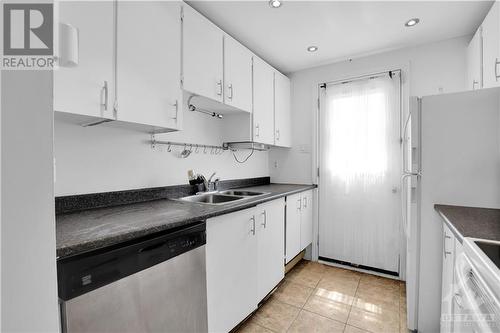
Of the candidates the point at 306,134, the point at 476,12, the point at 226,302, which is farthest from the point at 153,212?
the point at 476,12

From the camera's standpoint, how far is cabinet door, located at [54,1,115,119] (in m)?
1.02

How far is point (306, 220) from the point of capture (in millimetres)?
2779

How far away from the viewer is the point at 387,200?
8.29 feet

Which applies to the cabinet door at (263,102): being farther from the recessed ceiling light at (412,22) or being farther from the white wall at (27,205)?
the white wall at (27,205)

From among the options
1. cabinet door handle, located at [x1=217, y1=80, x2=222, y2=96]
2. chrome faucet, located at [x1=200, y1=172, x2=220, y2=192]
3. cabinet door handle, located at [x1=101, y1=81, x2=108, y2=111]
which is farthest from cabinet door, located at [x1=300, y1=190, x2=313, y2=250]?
cabinet door handle, located at [x1=101, y1=81, x2=108, y2=111]

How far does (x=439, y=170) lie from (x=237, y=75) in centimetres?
169

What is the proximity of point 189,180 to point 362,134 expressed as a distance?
1.95 meters

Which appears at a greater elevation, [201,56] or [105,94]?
[201,56]

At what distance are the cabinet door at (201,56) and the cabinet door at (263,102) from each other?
532mm

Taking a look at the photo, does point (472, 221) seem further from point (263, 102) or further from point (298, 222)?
point (263, 102)

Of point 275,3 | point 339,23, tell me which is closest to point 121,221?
point 275,3

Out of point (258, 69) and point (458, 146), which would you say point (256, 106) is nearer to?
point (258, 69)

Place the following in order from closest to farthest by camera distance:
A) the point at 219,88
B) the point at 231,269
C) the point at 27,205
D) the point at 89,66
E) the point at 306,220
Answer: the point at 27,205 → the point at 89,66 → the point at 231,269 → the point at 219,88 → the point at 306,220

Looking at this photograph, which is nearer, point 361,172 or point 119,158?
point 119,158
